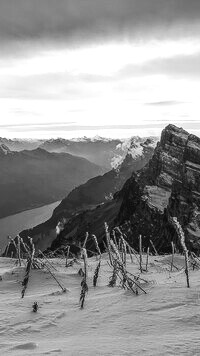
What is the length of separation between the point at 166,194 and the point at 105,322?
130 m

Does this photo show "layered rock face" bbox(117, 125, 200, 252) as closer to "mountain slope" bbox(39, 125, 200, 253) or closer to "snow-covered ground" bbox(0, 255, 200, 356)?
"mountain slope" bbox(39, 125, 200, 253)

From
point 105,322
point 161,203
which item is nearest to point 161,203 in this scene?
point 161,203

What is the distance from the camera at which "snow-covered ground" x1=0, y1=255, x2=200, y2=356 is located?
3594mm

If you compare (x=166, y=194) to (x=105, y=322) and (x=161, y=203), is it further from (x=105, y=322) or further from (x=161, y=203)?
(x=105, y=322)

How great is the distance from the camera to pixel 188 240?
92.4 metres

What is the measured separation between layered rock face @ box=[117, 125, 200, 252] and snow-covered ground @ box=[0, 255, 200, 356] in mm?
85923

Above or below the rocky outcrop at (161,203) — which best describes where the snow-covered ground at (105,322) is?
above

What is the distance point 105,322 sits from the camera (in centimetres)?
442

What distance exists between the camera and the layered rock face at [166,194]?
105062 mm

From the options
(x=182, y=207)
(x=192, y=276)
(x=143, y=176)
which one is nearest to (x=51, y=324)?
(x=192, y=276)

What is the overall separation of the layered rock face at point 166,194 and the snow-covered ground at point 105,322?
8592 cm

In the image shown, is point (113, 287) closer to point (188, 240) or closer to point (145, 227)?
point (188, 240)

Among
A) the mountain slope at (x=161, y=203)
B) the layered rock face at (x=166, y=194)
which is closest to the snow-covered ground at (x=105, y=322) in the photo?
the layered rock face at (x=166, y=194)

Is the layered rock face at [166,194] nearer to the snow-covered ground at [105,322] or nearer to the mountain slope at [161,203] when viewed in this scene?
the mountain slope at [161,203]
